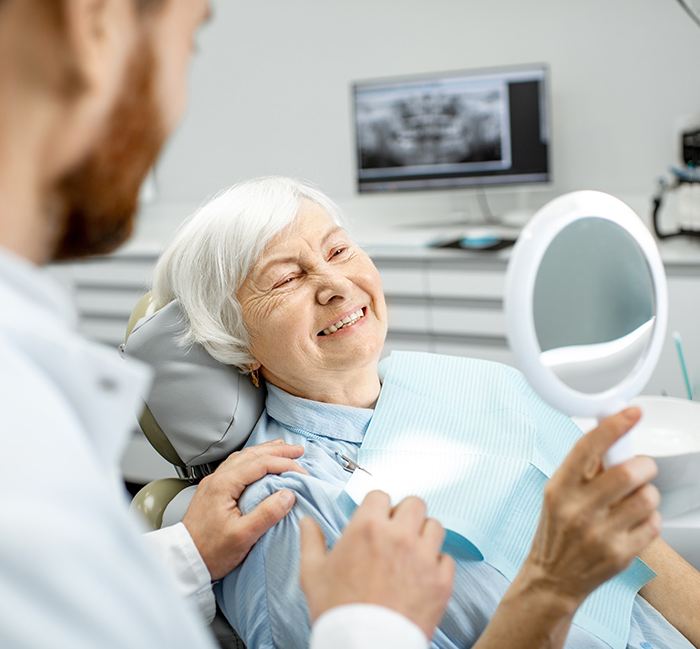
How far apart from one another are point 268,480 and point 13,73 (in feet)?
2.70

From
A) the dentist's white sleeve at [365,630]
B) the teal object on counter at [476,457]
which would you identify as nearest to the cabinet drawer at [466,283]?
the teal object on counter at [476,457]

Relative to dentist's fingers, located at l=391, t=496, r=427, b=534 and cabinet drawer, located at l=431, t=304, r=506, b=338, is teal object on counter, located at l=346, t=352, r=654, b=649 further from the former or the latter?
cabinet drawer, located at l=431, t=304, r=506, b=338

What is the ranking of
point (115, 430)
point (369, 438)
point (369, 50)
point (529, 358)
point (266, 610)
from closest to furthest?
1. point (115, 430)
2. point (529, 358)
3. point (266, 610)
4. point (369, 438)
5. point (369, 50)

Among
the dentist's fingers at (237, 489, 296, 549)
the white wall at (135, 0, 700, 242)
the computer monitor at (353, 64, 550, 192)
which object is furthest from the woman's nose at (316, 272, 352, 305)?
the white wall at (135, 0, 700, 242)

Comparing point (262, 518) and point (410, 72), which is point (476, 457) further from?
point (410, 72)

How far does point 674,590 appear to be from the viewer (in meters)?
1.44

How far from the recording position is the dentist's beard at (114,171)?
0.69m

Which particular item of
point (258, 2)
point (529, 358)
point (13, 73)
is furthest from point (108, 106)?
point (258, 2)

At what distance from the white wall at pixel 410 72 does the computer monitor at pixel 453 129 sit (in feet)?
0.55

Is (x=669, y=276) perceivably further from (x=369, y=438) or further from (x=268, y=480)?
(x=268, y=480)

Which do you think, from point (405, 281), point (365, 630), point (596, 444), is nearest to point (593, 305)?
point (596, 444)

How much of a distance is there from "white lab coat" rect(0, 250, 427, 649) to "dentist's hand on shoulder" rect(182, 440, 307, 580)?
0.59 metres

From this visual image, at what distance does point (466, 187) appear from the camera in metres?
3.65

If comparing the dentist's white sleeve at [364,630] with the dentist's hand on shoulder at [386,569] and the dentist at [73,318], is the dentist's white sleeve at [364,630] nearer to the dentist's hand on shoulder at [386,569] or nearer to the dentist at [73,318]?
the dentist's hand on shoulder at [386,569]
